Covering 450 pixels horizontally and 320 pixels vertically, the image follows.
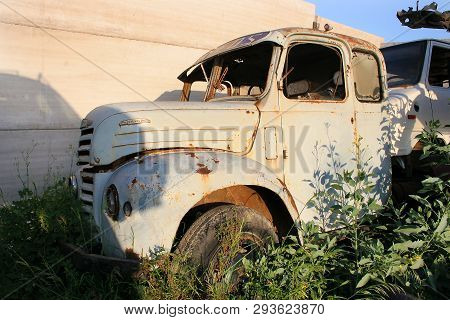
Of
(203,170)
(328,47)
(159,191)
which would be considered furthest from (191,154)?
(328,47)

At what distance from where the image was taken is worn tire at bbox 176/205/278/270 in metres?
2.62

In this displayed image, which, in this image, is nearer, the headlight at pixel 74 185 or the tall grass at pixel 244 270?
the tall grass at pixel 244 270

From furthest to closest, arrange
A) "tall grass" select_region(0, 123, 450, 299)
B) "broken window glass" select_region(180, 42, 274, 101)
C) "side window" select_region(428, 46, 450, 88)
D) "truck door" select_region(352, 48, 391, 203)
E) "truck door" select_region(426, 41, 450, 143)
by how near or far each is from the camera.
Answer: "side window" select_region(428, 46, 450, 88), "truck door" select_region(426, 41, 450, 143), "truck door" select_region(352, 48, 391, 203), "broken window glass" select_region(180, 42, 274, 101), "tall grass" select_region(0, 123, 450, 299)

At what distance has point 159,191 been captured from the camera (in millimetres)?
2525

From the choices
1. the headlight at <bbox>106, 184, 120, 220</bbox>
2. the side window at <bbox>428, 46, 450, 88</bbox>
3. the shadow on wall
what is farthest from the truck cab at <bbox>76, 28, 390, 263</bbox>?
the shadow on wall

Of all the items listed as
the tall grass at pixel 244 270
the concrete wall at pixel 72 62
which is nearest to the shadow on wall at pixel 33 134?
the concrete wall at pixel 72 62

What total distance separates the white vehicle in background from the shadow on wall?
4.46 meters

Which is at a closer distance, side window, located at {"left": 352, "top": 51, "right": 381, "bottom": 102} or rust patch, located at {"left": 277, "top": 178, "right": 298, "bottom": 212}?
rust patch, located at {"left": 277, "top": 178, "right": 298, "bottom": 212}

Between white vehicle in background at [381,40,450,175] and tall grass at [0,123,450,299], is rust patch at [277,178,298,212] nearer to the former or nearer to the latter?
tall grass at [0,123,450,299]

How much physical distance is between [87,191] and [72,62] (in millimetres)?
3965

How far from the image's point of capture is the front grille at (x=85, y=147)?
321 centimetres

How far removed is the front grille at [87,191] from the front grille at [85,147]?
0.45 feet

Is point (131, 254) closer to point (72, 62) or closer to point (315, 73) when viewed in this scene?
point (315, 73)

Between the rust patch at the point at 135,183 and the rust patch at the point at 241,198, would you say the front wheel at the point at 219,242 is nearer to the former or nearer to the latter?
the rust patch at the point at 241,198
